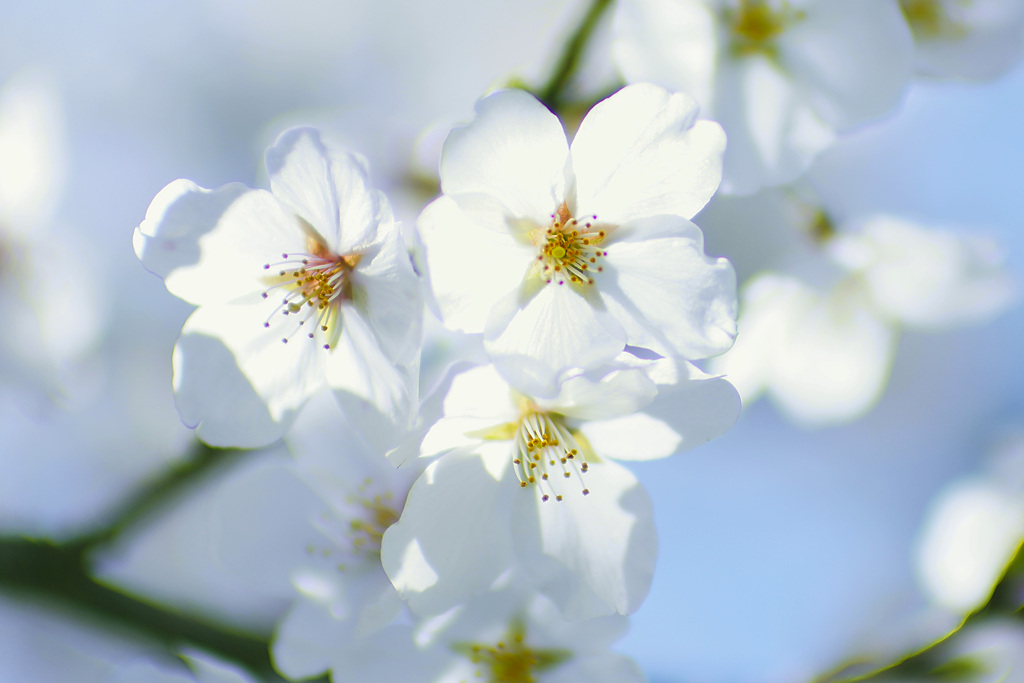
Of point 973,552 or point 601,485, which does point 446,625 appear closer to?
point 601,485

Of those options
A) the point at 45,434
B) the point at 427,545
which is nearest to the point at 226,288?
the point at 427,545

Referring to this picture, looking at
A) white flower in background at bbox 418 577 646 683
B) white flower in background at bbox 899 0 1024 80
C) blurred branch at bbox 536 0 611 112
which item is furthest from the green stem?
white flower in background at bbox 899 0 1024 80

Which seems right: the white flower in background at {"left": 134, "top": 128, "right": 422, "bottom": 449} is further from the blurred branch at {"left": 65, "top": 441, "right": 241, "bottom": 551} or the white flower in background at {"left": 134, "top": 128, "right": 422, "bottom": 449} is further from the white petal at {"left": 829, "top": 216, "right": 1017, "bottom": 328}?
the white petal at {"left": 829, "top": 216, "right": 1017, "bottom": 328}

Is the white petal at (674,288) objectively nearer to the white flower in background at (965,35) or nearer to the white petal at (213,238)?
the white petal at (213,238)

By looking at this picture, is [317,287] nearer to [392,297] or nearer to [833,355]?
[392,297]

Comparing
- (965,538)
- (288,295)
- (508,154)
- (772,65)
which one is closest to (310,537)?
(288,295)
